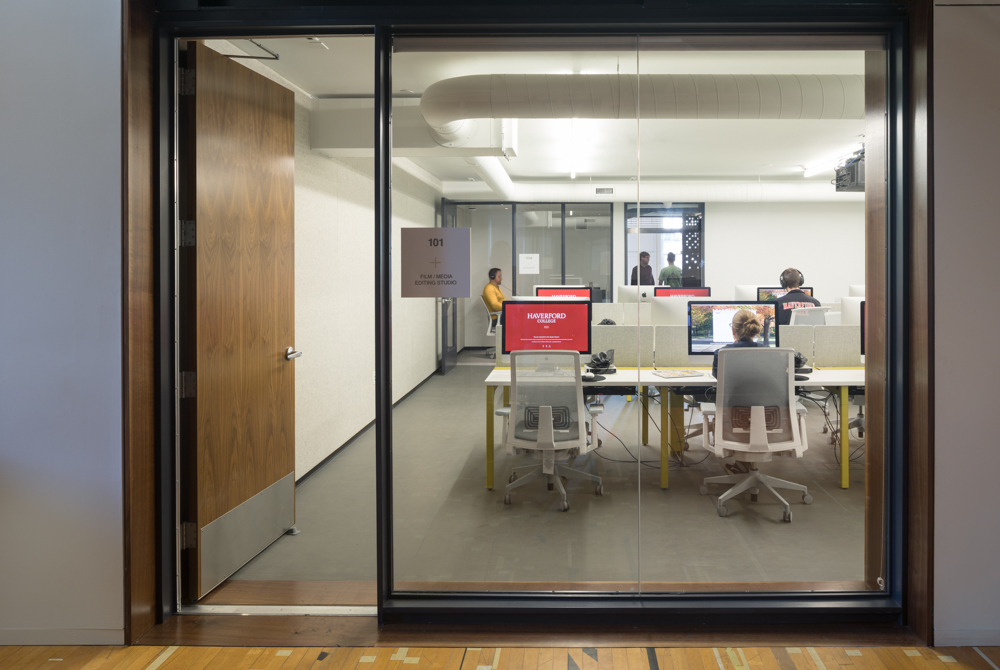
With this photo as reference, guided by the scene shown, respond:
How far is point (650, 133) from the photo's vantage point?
248cm

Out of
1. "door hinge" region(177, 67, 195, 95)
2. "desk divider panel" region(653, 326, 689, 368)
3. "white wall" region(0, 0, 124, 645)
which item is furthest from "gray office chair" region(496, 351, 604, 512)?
"door hinge" region(177, 67, 195, 95)

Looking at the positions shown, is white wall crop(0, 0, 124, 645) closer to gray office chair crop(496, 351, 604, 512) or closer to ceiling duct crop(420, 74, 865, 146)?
ceiling duct crop(420, 74, 865, 146)

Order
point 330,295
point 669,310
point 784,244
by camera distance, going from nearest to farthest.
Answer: point 784,244, point 669,310, point 330,295

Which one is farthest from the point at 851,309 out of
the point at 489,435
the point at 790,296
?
the point at 489,435

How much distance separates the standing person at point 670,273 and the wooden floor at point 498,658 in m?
1.56

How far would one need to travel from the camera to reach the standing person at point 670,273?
105 inches

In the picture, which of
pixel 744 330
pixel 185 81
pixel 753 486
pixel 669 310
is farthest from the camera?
pixel 744 330

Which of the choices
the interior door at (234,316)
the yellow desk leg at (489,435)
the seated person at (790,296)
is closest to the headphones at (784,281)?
the seated person at (790,296)

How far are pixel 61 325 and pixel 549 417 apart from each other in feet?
6.81

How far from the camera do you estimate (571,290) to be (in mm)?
2678

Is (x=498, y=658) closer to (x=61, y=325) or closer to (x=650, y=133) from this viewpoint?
(x=61, y=325)

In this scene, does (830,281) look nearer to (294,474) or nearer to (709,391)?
(709,391)

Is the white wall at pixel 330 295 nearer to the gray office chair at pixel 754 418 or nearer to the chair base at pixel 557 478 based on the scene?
the chair base at pixel 557 478

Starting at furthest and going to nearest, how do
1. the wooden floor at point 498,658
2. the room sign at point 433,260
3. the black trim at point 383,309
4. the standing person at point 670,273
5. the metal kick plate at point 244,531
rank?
the standing person at point 670,273
the metal kick plate at point 244,531
the room sign at point 433,260
the black trim at point 383,309
the wooden floor at point 498,658
